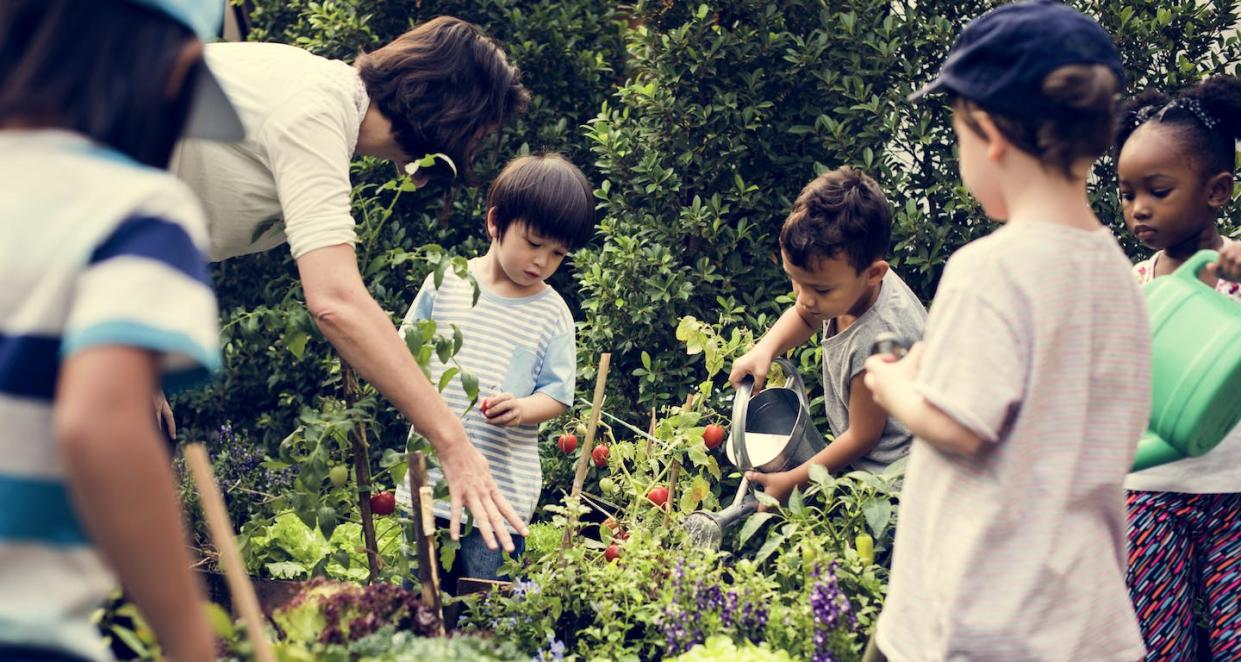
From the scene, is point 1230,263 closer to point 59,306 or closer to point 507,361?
point 507,361

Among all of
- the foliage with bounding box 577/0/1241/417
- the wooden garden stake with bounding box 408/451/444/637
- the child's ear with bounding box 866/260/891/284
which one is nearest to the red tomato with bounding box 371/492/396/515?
the wooden garden stake with bounding box 408/451/444/637

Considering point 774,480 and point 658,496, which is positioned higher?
point 774,480

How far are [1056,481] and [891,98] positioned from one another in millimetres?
2205

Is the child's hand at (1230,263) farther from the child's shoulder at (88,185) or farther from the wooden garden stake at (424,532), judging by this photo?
the child's shoulder at (88,185)

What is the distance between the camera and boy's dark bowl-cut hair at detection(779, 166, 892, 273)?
2535 mm

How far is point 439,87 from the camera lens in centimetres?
247

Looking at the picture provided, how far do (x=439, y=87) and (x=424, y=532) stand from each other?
1015mm

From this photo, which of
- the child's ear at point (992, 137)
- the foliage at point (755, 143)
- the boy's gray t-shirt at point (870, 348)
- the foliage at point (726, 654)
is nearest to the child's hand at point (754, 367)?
the boy's gray t-shirt at point (870, 348)

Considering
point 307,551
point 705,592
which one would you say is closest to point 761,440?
point 705,592

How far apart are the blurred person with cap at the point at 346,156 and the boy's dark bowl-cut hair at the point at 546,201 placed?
26cm

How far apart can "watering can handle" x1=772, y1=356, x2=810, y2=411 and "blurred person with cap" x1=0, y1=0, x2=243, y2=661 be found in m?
1.82

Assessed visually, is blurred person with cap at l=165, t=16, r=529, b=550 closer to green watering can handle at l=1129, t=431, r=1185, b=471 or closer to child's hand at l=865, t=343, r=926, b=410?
child's hand at l=865, t=343, r=926, b=410

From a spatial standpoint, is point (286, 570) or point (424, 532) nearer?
point (424, 532)

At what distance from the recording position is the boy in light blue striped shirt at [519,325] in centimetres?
281
